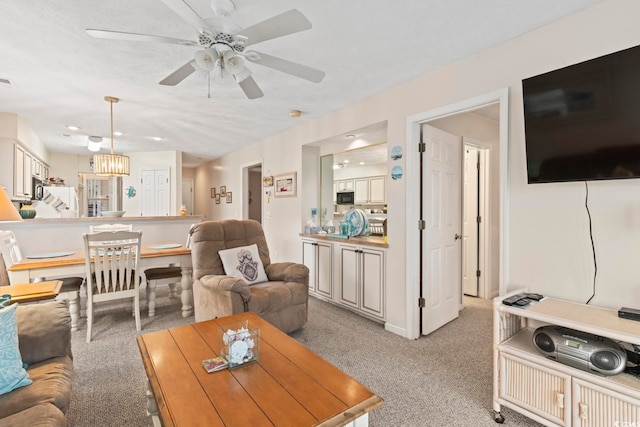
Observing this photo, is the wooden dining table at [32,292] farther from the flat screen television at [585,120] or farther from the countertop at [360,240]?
the flat screen television at [585,120]

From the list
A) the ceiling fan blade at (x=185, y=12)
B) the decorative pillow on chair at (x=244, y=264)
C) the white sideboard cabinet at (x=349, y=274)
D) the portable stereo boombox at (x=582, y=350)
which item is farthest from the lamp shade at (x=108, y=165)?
the portable stereo boombox at (x=582, y=350)

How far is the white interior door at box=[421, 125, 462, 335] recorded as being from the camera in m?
3.00

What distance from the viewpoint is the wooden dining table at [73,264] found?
2.80 meters

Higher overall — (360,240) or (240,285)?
(360,240)

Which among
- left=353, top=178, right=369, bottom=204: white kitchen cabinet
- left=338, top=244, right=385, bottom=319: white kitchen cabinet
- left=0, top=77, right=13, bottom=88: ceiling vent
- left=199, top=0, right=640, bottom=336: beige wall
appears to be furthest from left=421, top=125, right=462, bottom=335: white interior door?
left=0, top=77, right=13, bottom=88: ceiling vent

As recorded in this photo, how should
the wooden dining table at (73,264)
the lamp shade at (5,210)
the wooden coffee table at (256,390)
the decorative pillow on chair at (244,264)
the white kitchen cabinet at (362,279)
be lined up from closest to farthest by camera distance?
the wooden coffee table at (256,390) < the lamp shade at (5,210) < the wooden dining table at (73,264) < the decorative pillow on chair at (244,264) < the white kitchen cabinet at (362,279)

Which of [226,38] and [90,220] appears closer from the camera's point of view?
[226,38]

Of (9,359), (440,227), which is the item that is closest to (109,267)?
(9,359)

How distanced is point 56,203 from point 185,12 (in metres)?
5.60

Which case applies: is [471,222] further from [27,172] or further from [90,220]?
[27,172]

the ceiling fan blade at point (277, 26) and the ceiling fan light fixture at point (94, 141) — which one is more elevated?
the ceiling fan light fixture at point (94, 141)

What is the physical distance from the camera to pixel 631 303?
1.72 metres

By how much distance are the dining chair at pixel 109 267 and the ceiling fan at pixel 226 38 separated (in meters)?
1.75

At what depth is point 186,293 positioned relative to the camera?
3.55 m
